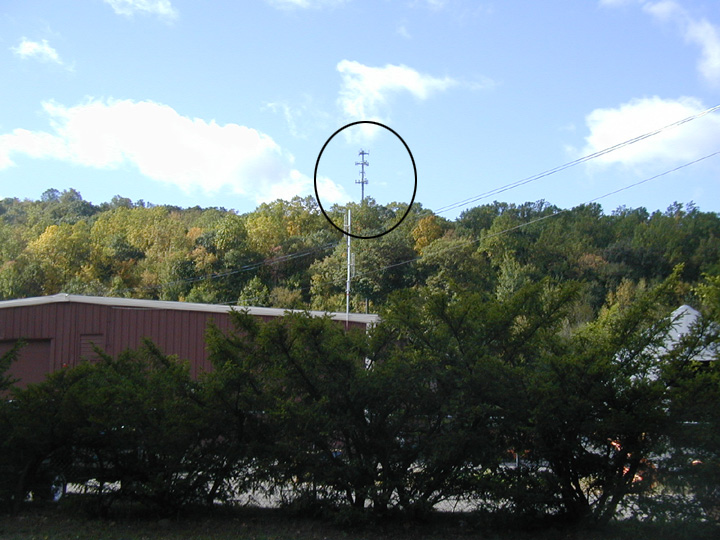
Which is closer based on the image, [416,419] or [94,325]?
[416,419]

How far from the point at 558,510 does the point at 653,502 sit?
0.83 meters

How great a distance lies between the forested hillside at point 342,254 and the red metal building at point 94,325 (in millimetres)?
20258

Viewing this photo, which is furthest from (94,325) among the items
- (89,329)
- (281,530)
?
(281,530)

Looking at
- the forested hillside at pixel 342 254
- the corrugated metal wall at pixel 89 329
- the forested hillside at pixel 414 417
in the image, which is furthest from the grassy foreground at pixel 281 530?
the forested hillside at pixel 342 254

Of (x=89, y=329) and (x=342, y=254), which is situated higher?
(x=342, y=254)

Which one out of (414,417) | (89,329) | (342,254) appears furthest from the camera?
(342,254)

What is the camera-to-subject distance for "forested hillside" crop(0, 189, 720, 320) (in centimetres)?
4662

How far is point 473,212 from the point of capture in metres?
64.2

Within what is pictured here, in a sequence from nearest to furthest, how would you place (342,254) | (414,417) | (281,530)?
(281,530)
(414,417)
(342,254)

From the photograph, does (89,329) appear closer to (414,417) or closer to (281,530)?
(281,530)

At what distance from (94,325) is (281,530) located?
1565cm

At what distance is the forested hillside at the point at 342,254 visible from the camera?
46.6 m

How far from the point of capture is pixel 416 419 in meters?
6.55

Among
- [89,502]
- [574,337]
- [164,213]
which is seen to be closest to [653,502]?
[574,337]
